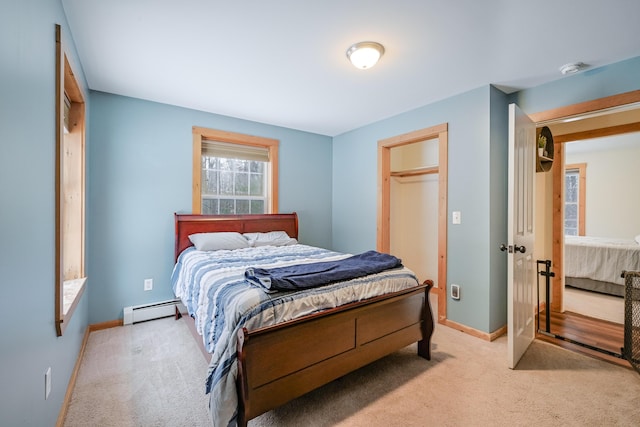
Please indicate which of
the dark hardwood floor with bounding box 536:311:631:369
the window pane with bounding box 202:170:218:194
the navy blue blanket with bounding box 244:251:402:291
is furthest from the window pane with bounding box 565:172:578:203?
the window pane with bounding box 202:170:218:194

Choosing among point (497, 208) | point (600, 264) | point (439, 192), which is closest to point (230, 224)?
point (439, 192)

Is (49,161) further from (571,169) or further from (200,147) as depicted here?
(571,169)

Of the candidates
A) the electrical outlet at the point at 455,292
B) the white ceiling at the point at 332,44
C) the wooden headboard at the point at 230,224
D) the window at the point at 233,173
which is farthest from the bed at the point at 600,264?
the window at the point at 233,173

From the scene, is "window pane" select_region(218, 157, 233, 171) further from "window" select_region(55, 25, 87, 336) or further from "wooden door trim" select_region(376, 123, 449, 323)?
"wooden door trim" select_region(376, 123, 449, 323)

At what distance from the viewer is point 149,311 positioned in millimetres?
3107

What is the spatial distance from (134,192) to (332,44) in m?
2.56

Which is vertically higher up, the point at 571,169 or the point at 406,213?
the point at 571,169

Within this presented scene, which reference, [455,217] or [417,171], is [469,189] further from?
[417,171]

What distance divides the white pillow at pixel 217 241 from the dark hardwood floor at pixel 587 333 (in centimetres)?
326

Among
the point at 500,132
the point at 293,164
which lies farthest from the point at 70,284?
the point at 500,132

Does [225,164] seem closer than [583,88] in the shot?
No

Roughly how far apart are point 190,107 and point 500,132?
136 inches

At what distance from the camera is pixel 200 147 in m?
3.48

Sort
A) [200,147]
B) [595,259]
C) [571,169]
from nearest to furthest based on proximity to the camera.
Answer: [200,147] < [595,259] < [571,169]
